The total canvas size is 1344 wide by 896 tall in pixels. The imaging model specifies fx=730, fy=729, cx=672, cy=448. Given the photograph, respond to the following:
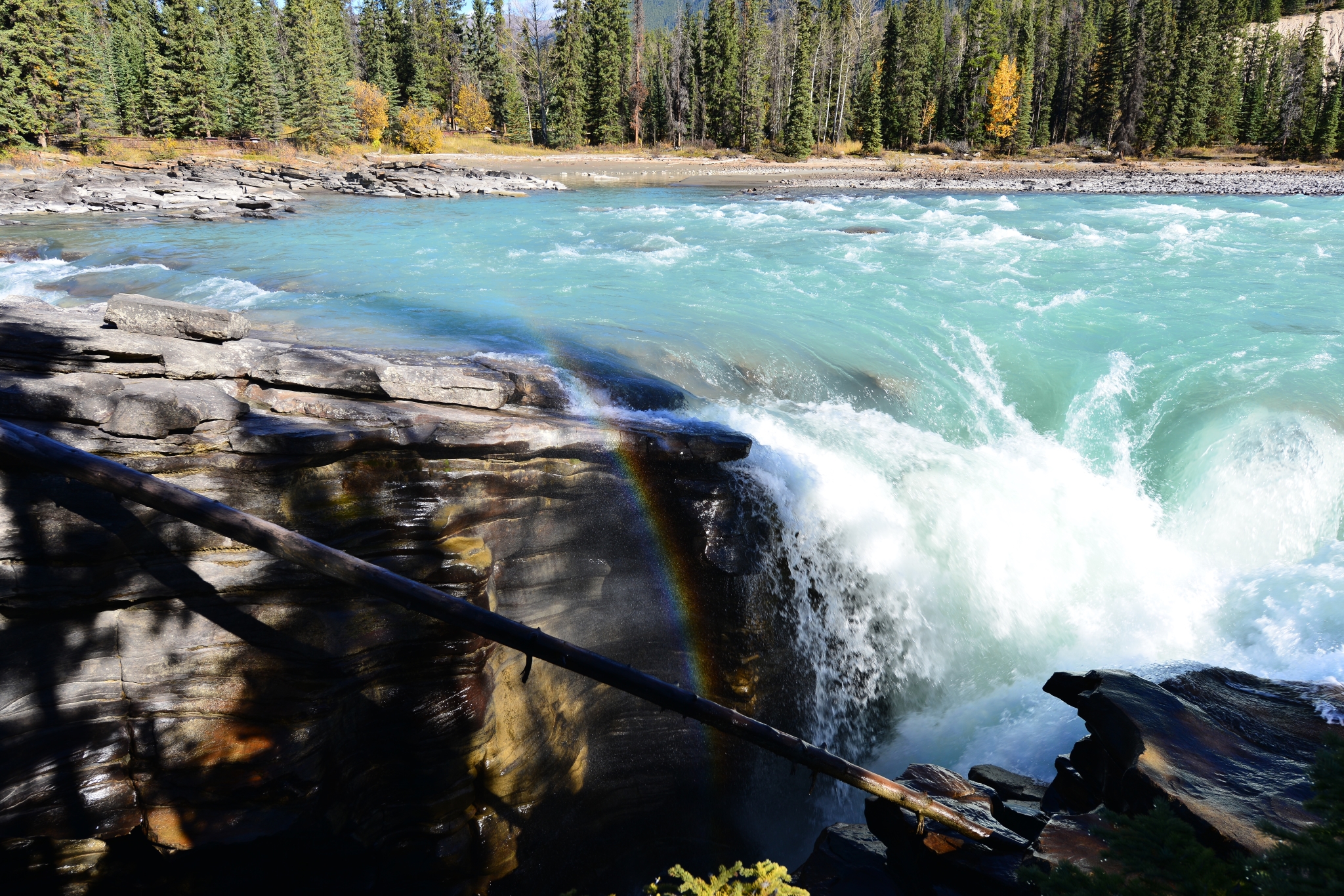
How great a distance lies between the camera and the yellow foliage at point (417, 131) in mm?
62562

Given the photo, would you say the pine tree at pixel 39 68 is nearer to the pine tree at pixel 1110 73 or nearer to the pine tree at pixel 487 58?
the pine tree at pixel 487 58

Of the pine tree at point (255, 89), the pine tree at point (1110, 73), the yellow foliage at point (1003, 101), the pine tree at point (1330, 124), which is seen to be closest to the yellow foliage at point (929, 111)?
the yellow foliage at point (1003, 101)

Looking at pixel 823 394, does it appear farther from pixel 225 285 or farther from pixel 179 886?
pixel 225 285

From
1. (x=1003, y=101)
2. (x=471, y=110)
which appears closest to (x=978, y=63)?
(x=1003, y=101)

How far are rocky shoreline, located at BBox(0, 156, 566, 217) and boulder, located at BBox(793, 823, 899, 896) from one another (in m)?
29.2

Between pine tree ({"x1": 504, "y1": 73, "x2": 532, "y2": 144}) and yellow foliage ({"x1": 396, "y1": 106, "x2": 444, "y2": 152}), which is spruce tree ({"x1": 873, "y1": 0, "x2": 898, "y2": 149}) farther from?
yellow foliage ({"x1": 396, "y1": 106, "x2": 444, "y2": 152})

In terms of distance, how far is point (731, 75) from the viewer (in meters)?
67.7

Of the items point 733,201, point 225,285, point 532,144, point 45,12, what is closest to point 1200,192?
point 733,201

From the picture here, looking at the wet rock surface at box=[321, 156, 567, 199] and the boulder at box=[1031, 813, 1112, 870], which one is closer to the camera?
the boulder at box=[1031, 813, 1112, 870]

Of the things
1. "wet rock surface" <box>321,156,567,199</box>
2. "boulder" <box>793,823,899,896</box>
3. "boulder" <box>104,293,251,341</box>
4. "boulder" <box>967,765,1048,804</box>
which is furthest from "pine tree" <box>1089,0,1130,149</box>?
"boulder" <box>793,823,899,896</box>

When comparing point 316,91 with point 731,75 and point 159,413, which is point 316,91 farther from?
point 159,413

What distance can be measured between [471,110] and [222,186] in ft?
144

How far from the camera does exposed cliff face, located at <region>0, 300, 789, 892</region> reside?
12.7 ft

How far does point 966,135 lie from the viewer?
226 ft
